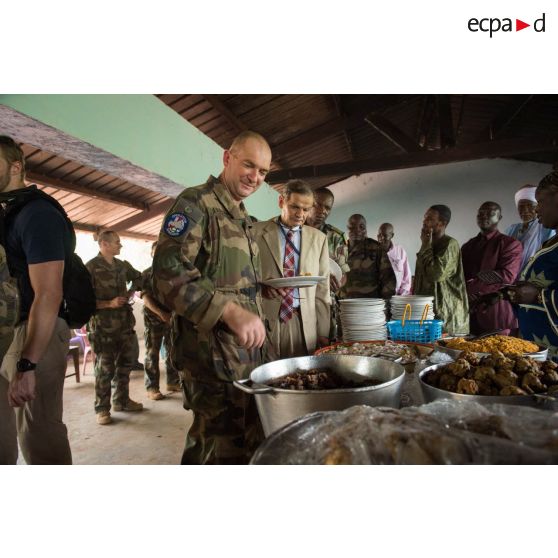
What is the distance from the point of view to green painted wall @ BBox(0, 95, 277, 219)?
3.91ft

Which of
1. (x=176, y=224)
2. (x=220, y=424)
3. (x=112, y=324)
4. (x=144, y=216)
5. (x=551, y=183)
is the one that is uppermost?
(x=144, y=216)

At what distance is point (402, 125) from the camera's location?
3463 millimetres

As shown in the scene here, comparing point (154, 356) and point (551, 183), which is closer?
point (551, 183)

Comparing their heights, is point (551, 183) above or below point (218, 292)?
above

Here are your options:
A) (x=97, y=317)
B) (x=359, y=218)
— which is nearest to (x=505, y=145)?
(x=359, y=218)

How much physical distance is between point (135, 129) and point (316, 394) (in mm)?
1419

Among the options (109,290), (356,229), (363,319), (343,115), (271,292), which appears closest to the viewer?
(271,292)

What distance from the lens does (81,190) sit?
2.27 m

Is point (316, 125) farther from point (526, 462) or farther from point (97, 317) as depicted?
point (526, 462)

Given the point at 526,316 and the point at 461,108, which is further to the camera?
the point at 461,108

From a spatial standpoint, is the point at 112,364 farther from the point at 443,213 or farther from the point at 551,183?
the point at 551,183

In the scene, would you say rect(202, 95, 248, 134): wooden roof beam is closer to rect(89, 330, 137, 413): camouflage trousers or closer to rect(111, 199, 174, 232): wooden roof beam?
rect(111, 199, 174, 232): wooden roof beam

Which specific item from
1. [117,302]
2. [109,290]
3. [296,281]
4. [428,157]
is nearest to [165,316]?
[117,302]

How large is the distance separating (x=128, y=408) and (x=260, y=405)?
2725mm
